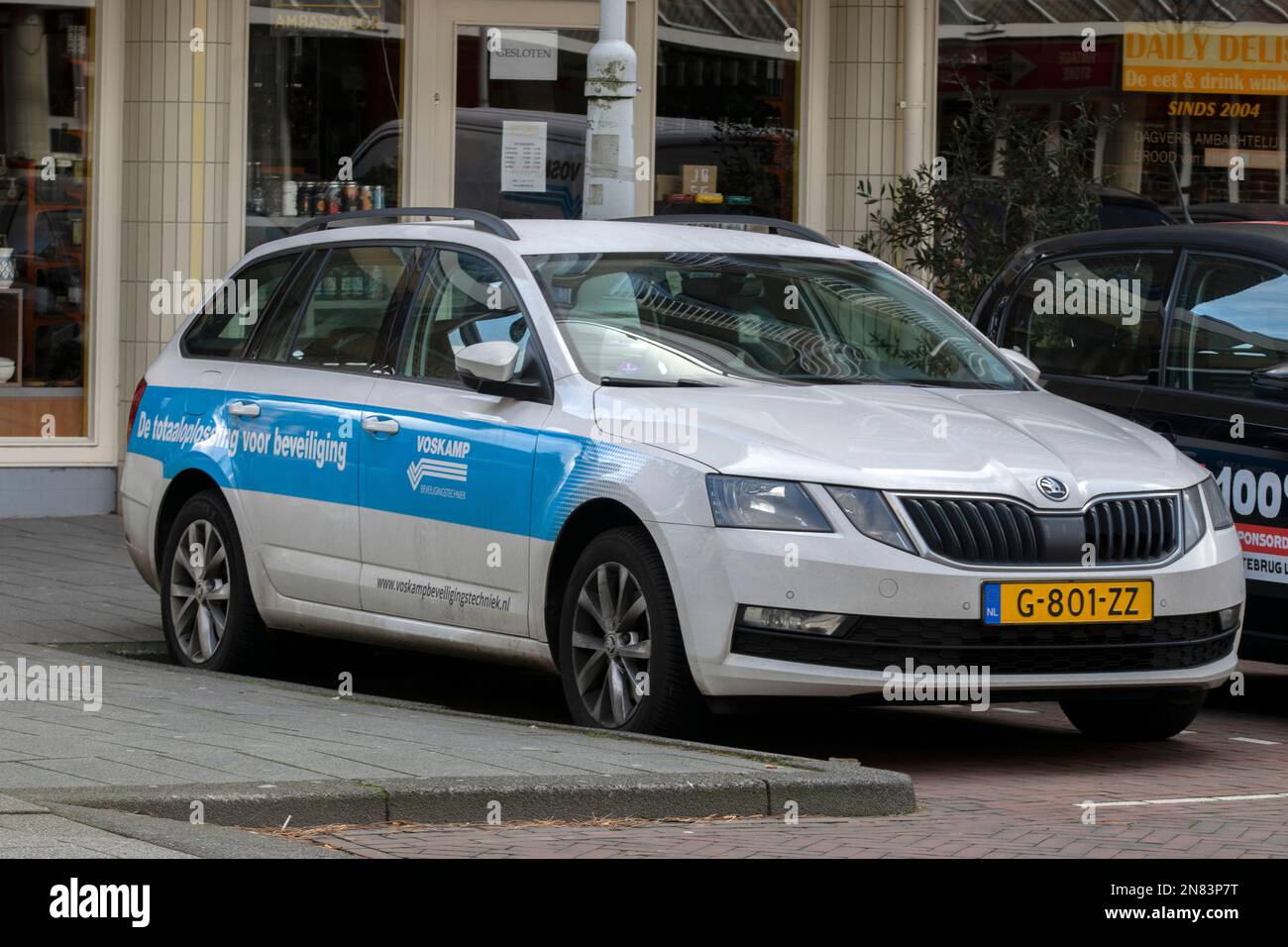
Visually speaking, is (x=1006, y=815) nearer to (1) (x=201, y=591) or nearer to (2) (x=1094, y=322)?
(2) (x=1094, y=322)

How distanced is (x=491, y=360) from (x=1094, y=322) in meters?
2.73

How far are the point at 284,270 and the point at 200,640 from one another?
151 cm

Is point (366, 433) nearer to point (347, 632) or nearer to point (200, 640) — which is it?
point (347, 632)

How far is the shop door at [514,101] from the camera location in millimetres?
15398

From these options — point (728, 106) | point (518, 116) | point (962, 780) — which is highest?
point (728, 106)

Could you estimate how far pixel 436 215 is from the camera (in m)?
9.27

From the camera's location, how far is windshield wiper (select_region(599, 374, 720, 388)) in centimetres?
793

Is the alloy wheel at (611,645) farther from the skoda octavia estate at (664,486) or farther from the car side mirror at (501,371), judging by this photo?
the car side mirror at (501,371)

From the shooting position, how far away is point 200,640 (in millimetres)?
9539

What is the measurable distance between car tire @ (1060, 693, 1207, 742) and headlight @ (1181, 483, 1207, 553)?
567mm

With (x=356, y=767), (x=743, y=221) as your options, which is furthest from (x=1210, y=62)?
(x=356, y=767)
